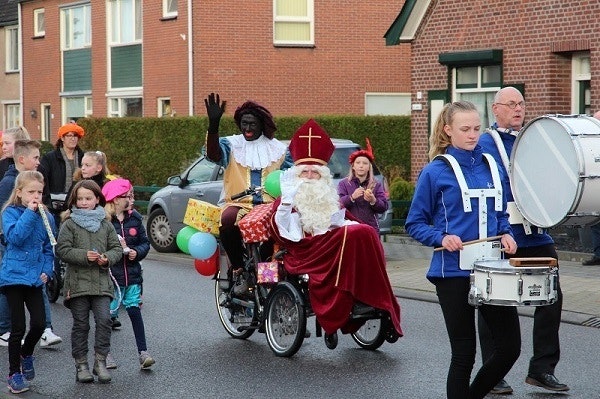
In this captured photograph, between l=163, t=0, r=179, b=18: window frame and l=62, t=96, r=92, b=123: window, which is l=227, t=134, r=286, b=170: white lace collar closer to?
l=163, t=0, r=179, b=18: window frame

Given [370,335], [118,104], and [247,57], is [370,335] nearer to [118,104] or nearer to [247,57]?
[247,57]

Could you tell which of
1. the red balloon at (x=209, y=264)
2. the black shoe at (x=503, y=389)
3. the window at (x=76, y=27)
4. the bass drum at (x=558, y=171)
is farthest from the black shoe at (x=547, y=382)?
the window at (x=76, y=27)

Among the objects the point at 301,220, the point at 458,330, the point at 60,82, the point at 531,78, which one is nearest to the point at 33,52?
the point at 60,82

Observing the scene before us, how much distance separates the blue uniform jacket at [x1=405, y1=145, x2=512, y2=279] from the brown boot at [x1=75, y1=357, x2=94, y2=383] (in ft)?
10.3


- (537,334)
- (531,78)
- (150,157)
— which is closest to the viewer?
(537,334)

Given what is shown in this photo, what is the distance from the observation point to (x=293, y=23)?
34.1m

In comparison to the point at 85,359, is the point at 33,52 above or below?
above

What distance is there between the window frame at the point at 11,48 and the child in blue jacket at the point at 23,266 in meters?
38.6

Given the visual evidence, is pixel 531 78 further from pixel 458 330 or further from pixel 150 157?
pixel 458 330

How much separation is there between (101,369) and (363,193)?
538cm

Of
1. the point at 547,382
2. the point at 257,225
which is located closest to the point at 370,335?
the point at 257,225

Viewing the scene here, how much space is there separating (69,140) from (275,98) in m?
21.2

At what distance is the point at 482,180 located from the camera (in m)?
7.37

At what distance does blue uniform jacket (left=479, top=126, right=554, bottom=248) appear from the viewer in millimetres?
8445
